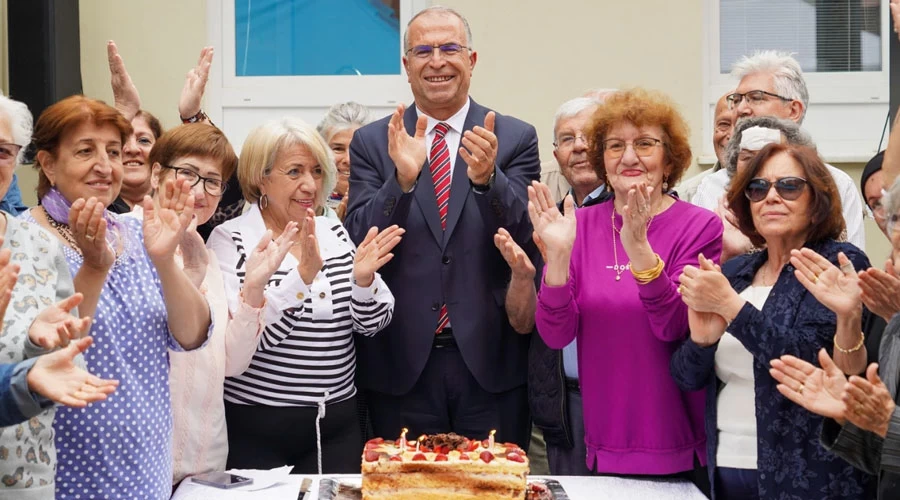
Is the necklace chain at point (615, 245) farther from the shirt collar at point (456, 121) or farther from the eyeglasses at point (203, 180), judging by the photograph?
the eyeglasses at point (203, 180)

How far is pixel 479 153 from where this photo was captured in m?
3.69

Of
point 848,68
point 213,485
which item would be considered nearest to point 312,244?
point 213,485

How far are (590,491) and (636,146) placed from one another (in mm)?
1148

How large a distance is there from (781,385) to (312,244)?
1578 mm

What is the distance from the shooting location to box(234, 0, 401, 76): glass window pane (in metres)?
6.62

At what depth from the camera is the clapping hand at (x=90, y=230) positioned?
277 cm

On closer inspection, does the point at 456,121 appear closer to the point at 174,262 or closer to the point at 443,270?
the point at 443,270

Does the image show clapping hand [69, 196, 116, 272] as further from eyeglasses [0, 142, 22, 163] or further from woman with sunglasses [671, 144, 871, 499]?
woman with sunglasses [671, 144, 871, 499]

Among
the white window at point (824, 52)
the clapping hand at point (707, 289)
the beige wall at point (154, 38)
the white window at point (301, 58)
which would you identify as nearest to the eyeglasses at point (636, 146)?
the clapping hand at point (707, 289)

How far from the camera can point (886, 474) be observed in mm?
2605

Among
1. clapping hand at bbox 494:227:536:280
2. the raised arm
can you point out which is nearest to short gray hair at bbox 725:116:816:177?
clapping hand at bbox 494:227:536:280

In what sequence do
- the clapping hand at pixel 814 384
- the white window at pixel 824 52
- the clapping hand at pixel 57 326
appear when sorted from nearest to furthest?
the clapping hand at pixel 57 326 → the clapping hand at pixel 814 384 → the white window at pixel 824 52

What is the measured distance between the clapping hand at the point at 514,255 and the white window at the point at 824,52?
9.56 feet

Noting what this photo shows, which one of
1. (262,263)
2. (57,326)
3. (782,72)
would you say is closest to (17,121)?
(57,326)
